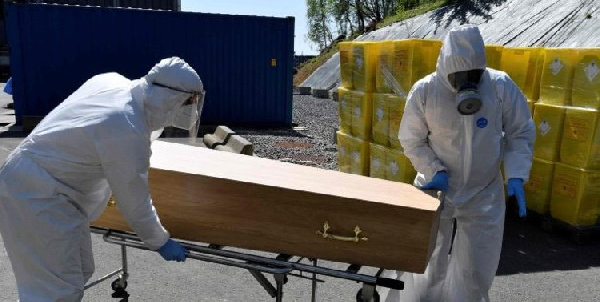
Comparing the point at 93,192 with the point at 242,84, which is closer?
the point at 93,192

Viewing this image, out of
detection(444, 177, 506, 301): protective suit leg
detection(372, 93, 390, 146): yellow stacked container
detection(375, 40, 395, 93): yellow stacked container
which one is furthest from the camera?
detection(372, 93, 390, 146): yellow stacked container

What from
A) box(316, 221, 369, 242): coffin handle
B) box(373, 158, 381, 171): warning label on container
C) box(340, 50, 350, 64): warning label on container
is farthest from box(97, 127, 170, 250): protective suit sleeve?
box(340, 50, 350, 64): warning label on container

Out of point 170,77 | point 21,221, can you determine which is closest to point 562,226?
point 170,77

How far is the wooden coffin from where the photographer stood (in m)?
2.23

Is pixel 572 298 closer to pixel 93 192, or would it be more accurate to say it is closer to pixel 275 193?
pixel 275 193

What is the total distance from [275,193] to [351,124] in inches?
158

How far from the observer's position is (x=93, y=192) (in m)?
2.36

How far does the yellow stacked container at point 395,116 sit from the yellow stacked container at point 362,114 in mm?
437

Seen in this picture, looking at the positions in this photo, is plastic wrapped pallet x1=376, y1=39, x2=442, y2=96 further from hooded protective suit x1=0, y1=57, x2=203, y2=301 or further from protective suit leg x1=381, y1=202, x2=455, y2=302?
hooded protective suit x1=0, y1=57, x2=203, y2=301

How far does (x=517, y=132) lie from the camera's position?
2809mm

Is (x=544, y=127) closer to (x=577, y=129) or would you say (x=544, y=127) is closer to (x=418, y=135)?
(x=577, y=129)

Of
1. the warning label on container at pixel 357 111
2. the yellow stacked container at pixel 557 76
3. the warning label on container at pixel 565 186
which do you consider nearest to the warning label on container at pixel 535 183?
the warning label on container at pixel 565 186

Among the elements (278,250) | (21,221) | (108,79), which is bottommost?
(278,250)

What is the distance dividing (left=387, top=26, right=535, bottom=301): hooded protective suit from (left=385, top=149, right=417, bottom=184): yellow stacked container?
2200 mm
